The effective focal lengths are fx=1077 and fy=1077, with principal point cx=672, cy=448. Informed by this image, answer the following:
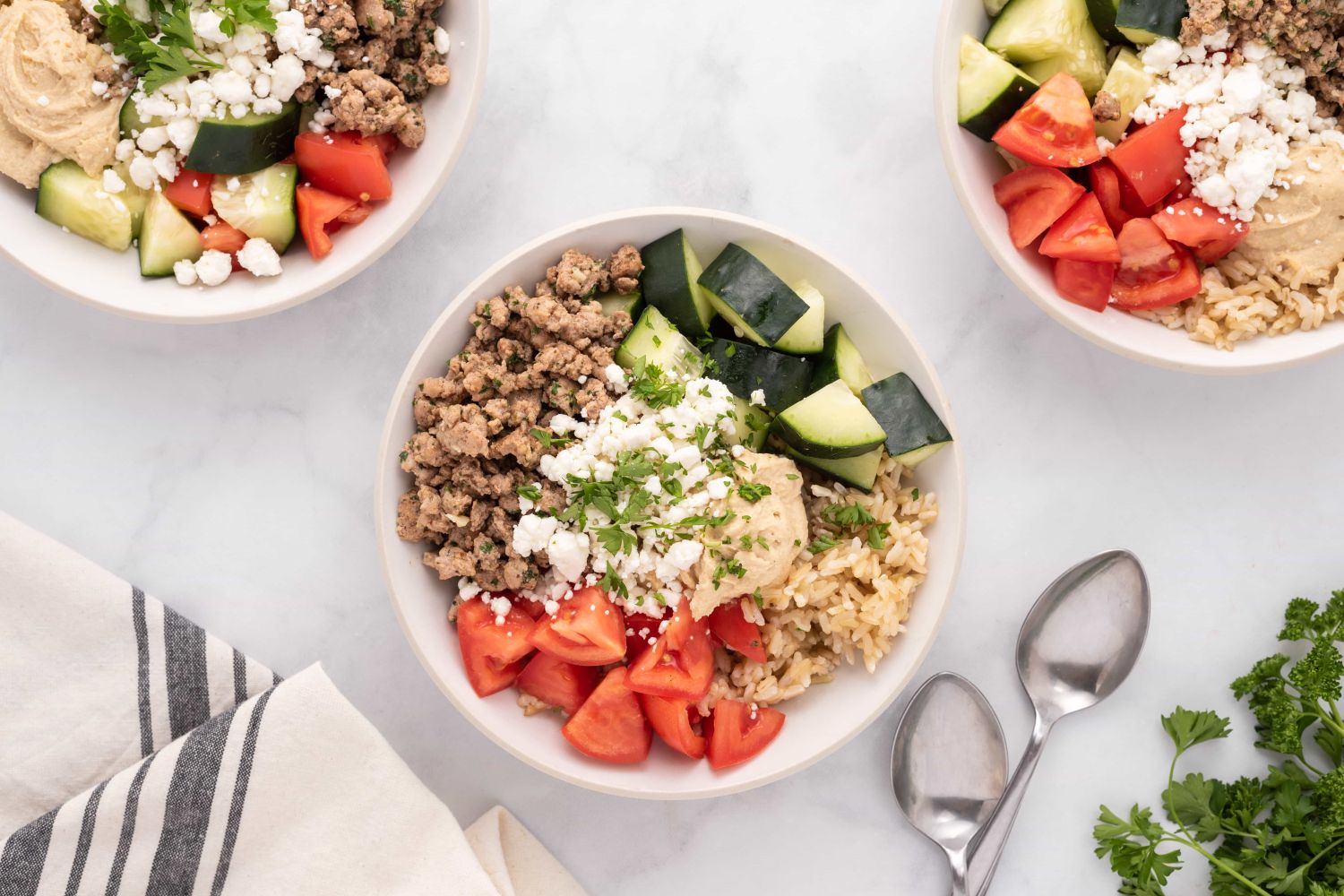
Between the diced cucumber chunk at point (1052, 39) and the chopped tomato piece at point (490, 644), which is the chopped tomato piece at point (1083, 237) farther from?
the chopped tomato piece at point (490, 644)

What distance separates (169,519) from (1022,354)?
2.73 m

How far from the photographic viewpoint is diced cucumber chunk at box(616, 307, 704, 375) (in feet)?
9.32

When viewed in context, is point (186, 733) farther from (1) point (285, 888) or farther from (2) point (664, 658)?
(2) point (664, 658)

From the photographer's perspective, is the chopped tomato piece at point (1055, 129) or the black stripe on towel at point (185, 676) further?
the black stripe on towel at point (185, 676)

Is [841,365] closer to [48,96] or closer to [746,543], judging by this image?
[746,543]

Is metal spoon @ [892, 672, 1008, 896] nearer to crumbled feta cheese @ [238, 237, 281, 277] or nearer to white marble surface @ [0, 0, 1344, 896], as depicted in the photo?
white marble surface @ [0, 0, 1344, 896]

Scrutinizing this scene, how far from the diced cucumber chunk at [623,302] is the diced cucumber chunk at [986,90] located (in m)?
0.99

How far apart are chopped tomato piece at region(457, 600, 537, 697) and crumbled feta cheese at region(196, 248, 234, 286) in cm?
112

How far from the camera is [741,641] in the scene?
2889mm

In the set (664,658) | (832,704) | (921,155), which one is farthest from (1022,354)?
(664,658)

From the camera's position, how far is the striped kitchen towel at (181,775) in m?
3.06

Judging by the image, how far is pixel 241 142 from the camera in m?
2.80

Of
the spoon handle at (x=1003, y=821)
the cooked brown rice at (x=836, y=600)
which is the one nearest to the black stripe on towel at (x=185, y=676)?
the cooked brown rice at (x=836, y=600)

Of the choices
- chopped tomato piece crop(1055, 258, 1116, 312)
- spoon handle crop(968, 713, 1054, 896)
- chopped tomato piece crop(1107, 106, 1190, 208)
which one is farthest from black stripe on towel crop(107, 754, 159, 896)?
chopped tomato piece crop(1107, 106, 1190, 208)
